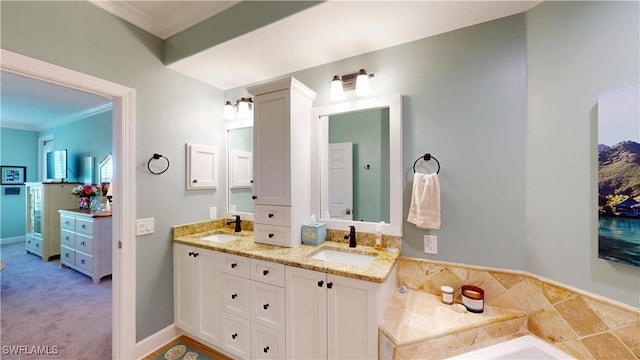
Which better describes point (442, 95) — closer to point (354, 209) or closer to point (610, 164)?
point (610, 164)

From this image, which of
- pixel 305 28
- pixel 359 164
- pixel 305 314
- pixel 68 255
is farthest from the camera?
pixel 68 255

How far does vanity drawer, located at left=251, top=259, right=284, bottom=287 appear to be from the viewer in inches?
62.0

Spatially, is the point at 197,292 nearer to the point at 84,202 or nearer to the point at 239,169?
the point at 239,169

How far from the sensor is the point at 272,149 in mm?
1923

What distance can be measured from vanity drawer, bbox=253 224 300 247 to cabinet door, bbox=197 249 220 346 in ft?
1.14

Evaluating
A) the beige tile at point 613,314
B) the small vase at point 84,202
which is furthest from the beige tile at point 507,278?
the small vase at point 84,202

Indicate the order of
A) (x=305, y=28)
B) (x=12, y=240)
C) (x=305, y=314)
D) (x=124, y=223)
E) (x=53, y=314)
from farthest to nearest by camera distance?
1. (x=12, y=240)
2. (x=53, y=314)
3. (x=124, y=223)
4. (x=305, y=28)
5. (x=305, y=314)

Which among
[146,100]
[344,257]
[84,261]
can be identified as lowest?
[84,261]

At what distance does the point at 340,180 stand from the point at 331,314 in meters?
1.04

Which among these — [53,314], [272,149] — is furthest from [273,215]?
[53,314]

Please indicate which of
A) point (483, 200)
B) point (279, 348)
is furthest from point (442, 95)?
point (279, 348)

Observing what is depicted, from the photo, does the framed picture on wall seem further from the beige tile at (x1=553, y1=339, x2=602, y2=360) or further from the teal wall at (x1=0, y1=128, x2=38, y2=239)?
the beige tile at (x1=553, y1=339, x2=602, y2=360)

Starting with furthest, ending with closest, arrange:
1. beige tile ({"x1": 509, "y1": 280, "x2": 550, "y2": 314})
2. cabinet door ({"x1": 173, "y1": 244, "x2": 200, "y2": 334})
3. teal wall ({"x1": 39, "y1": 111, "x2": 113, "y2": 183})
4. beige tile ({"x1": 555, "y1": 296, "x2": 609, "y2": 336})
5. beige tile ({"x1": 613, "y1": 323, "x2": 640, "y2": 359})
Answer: teal wall ({"x1": 39, "y1": 111, "x2": 113, "y2": 183}), cabinet door ({"x1": 173, "y1": 244, "x2": 200, "y2": 334}), beige tile ({"x1": 509, "y1": 280, "x2": 550, "y2": 314}), beige tile ({"x1": 555, "y1": 296, "x2": 609, "y2": 336}), beige tile ({"x1": 613, "y1": 323, "x2": 640, "y2": 359})

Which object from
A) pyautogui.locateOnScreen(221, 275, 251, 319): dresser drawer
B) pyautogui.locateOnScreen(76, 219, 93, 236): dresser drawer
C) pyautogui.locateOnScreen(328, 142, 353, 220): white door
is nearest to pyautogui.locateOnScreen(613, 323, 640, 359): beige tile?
pyautogui.locateOnScreen(328, 142, 353, 220): white door
